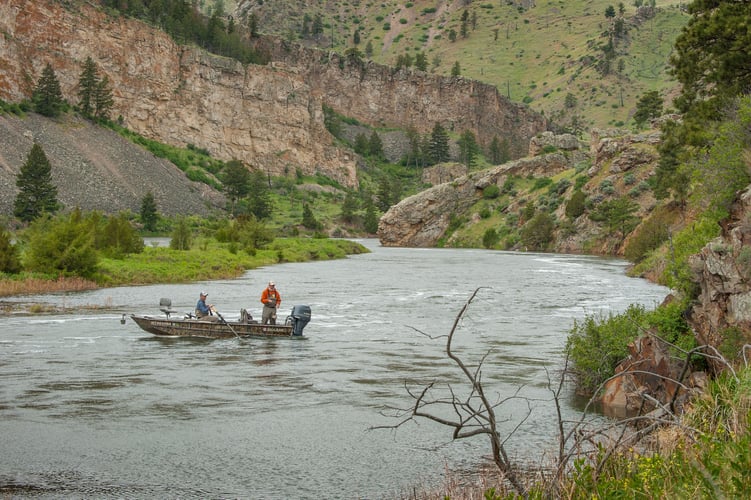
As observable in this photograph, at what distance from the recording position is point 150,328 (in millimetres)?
27234

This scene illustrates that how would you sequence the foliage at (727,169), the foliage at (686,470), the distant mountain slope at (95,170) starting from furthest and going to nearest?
the distant mountain slope at (95,170), the foliage at (727,169), the foliage at (686,470)

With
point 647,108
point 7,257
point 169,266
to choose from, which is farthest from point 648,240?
point 7,257

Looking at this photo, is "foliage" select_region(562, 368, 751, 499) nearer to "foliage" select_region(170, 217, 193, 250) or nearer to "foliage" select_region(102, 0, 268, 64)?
"foliage" select_region(170, 217, 193, 250)

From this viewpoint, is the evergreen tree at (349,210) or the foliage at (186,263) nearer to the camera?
the foliage at (186,263)

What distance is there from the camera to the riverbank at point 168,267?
4093 cm

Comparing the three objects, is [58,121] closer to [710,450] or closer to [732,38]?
[732,38]

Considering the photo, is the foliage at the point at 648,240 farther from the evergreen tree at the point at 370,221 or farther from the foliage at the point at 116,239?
the evergreen tree at the point at 370,221

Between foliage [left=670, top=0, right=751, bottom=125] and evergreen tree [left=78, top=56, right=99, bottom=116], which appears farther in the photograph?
evergreen tree [left=78, top=56, right=99, bottom=116]

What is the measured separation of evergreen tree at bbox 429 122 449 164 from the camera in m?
189

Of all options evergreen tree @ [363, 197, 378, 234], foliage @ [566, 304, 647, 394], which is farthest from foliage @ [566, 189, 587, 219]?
foliage @ [566, 304, 647, 394]

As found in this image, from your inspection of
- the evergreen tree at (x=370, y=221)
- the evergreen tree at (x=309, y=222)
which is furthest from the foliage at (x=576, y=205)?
the evergreen tree at (x=370, y=221)

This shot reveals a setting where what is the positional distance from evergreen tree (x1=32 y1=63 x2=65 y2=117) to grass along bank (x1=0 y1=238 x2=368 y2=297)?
5979 centimetres

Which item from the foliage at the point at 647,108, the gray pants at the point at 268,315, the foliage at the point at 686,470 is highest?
the foliage at the point at 647,108

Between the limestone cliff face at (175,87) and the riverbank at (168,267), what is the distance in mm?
69169
